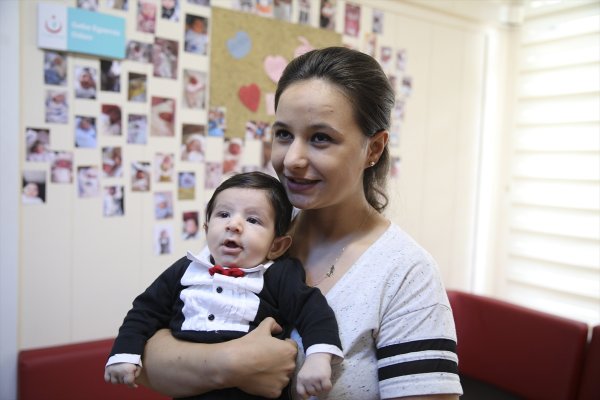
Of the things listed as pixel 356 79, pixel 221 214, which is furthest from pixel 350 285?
pixel 356 79

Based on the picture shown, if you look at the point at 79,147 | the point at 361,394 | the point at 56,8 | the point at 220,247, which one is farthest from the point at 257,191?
the point at 56,8

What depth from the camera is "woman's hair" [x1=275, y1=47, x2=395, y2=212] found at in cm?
108

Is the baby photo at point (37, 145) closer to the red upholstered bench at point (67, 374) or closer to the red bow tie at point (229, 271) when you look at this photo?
the red upholstered bench at point (67, 374)

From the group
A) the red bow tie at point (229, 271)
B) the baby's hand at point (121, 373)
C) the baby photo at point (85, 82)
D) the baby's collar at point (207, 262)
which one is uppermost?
the baby photo at point (85, 82)

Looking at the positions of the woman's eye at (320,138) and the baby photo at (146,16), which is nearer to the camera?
the woman's eye at (320,138)

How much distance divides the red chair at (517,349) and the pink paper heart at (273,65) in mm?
1432

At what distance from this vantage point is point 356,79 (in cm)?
108

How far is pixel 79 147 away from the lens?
1808 millimetres

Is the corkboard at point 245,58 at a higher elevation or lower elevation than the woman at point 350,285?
higher

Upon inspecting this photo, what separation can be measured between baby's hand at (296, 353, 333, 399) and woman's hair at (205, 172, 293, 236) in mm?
327

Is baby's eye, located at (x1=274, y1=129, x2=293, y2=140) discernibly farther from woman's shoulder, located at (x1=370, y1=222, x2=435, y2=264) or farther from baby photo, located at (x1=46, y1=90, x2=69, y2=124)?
baby photo, located at (x1=46, y1=90, x2=69, y2=124)

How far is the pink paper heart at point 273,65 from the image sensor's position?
2.24 m

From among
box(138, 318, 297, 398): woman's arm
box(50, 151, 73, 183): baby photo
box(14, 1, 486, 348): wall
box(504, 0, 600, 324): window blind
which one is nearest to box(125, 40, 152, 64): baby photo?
box(14, 1, 486, 348): wall

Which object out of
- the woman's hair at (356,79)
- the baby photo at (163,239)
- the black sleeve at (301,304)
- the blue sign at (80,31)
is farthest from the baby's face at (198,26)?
the black sleeve at (301,304)
